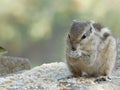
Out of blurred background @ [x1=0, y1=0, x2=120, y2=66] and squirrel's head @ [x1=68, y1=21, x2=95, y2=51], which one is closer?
squirrel's head @ [x1=68, y1=21, x2=95, y2=51]

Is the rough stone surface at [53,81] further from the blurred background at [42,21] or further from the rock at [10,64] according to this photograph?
the blurred background at [42,21]

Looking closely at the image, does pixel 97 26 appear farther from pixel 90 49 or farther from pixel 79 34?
pixel 79 34

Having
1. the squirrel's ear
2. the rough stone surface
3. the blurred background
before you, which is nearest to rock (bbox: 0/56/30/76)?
the rough stone surface

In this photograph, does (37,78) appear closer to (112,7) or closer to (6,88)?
(6,88)

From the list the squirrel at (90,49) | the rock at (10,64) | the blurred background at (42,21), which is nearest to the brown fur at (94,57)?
the squirrel at (90,49)

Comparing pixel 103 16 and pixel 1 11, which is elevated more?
pixel 1 11

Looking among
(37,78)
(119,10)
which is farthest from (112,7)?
(37,78)

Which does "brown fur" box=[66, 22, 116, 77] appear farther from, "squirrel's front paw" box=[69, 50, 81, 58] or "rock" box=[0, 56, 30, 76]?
"rock" box=[0, 56, 30, 76]
